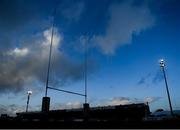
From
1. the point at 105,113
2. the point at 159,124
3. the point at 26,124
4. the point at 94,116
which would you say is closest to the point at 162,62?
the point at 159,124

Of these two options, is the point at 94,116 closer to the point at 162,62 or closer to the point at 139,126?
the point at 162,62

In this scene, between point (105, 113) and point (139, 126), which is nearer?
point (139, 126)

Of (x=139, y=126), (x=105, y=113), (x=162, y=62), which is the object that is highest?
(x=162, y=62)

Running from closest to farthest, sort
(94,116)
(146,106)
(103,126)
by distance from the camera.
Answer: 1. (103,126)
2. (146,106)
3. (94,116)

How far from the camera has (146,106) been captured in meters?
41.9

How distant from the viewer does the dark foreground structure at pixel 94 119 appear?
41.6 ft

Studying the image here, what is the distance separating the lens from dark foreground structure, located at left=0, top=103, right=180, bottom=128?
41.6ft

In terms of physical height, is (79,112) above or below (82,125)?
above

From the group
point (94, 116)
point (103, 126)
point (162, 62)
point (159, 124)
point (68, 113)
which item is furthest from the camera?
point (68, 113)

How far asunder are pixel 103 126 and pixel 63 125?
3230 millimetres

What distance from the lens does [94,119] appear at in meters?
31.9

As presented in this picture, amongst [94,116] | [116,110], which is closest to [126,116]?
[116,110]

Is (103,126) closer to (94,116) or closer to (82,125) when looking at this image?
(82,125)

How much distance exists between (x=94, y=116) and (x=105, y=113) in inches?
147
